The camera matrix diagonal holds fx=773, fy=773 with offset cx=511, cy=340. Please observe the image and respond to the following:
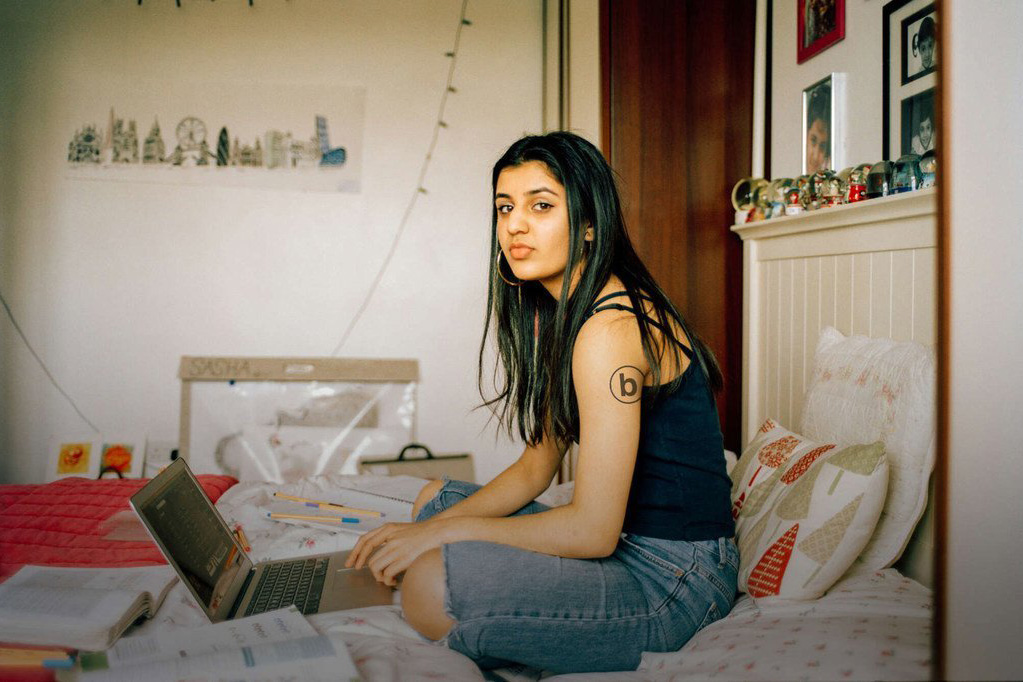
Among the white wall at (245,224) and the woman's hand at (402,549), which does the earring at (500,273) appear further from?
the white wall at (245,224)

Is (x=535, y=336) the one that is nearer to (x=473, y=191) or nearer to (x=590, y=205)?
(x=590, y=205)

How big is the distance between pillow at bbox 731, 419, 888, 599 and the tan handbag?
6.61 ft

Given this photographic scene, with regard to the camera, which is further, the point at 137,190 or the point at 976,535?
the point at 137,190

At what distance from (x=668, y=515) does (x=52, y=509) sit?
145 centimetres

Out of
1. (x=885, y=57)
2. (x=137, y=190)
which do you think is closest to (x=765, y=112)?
(x=885, y=57)

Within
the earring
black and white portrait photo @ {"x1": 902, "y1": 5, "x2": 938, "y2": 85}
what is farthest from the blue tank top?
black and white portrait photo @ {"x1": 902, "y1": 5, "x2": 938, "y2": 85}

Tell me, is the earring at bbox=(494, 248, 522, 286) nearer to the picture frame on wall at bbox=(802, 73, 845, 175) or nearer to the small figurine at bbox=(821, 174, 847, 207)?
the small figurine at bbox=(821, 174, 847, 207)

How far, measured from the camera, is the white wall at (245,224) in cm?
324

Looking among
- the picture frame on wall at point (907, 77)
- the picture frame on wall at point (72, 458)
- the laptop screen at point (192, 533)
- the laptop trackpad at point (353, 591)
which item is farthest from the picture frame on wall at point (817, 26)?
the picture frame on wall at point (72, 458)

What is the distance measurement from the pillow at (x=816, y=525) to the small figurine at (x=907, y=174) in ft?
1.97

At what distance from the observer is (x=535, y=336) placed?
154 centimetres

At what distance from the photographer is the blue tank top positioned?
127 cm

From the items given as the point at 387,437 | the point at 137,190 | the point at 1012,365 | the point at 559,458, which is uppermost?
the point at 137,190

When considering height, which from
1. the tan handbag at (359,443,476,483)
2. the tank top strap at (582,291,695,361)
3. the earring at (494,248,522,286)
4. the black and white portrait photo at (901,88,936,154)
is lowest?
the tan handbag at (359,443,476,483)
